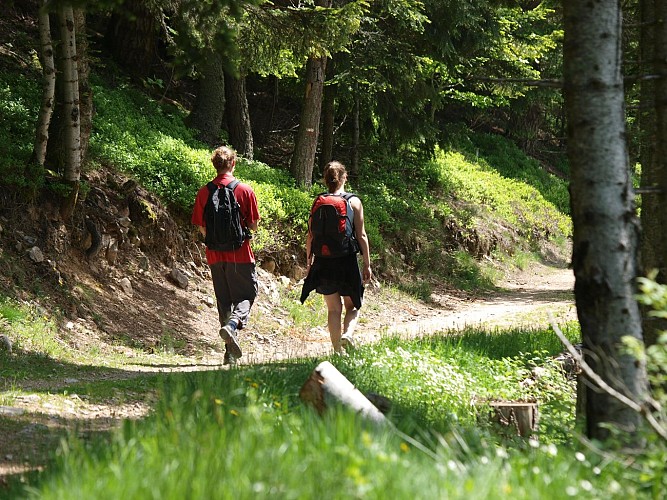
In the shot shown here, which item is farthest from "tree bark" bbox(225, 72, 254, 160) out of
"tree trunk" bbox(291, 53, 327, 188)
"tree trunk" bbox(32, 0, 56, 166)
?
"tree trunk" bbox(32, 0, 56, 166)

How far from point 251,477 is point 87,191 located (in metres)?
8.80

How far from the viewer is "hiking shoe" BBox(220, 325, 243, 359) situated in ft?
30.0

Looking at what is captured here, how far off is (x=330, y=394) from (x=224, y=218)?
15.0 ft

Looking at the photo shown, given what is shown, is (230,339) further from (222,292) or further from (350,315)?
(350,315)

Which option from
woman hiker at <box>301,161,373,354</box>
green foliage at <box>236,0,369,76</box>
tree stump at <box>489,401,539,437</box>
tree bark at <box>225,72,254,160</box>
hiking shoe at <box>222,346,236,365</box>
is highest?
green foliage at <box>236,0,369,76</box>

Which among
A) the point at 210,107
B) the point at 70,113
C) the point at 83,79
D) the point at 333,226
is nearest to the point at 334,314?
the point at 333,226

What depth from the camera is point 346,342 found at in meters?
8.87

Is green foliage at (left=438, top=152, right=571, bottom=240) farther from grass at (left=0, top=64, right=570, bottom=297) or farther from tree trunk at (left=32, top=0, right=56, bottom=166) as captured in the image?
tree trunk at (left=32, top=0, right=56, bottom=166)

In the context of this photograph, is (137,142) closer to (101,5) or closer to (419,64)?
(419,64)

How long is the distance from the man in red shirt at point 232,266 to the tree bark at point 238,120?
877 centimetres

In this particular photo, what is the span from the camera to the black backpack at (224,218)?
9164mm

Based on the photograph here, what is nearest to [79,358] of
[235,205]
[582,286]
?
[235,205]

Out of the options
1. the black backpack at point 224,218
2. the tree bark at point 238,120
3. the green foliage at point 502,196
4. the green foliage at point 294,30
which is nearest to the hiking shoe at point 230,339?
the black backpack at point 224,218

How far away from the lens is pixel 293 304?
13.4 m
